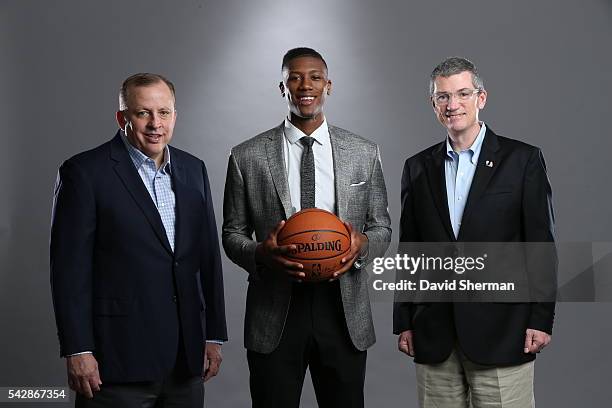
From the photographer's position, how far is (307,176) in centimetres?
272

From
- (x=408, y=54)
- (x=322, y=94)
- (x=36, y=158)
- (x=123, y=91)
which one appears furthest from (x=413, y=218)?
(x=36, y=158)

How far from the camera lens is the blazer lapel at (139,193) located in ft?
8.45

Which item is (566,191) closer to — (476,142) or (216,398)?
(476,142)

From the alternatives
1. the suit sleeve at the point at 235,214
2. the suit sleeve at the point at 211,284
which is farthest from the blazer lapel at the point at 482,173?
the suit sleeve at the point at 211,284

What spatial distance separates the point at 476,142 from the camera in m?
2.78

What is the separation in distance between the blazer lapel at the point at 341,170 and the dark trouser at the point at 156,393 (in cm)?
68

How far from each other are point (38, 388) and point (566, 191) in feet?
9.80

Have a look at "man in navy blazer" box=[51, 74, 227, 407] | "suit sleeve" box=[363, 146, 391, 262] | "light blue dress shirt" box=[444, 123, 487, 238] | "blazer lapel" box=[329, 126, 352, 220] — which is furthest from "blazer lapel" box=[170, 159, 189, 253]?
"light blue dress shirt" box=[444, 123, 487, 238]

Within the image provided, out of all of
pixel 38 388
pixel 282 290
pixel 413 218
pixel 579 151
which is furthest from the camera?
pixel 579 151

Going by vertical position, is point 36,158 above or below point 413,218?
above

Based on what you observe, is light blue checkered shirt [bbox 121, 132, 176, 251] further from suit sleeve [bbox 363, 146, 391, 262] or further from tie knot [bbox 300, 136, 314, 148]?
suit sleeve [bbox 363, 146, 391, 262]

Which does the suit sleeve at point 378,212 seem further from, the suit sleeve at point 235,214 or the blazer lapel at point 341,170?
the suit sleeve at point 235,214

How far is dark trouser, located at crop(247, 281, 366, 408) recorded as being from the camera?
264 cm

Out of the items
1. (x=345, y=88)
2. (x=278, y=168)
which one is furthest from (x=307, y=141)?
(x=345, y=88)
